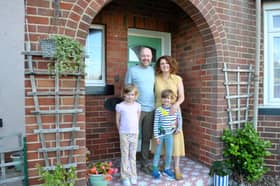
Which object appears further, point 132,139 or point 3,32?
point 3,32

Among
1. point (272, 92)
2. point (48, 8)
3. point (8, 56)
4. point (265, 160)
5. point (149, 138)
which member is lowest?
point (265, 160)

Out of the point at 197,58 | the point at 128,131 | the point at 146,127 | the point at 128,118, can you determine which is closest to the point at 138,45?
the point at 197,58

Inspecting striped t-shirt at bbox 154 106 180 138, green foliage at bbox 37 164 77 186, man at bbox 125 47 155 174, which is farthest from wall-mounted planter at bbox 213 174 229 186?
green foliage at bbox 37 164 77 186

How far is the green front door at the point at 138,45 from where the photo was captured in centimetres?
381

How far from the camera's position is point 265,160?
365cm

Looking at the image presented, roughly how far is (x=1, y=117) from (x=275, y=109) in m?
4.07

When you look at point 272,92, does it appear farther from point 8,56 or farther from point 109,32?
point 8,56

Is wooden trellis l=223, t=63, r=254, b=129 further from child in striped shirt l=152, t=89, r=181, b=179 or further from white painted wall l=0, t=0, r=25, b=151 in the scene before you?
white painted wall l=0, t=0, r=25, b=151

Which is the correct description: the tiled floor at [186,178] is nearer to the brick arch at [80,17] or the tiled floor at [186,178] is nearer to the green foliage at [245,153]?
the green foliage at [245,153]

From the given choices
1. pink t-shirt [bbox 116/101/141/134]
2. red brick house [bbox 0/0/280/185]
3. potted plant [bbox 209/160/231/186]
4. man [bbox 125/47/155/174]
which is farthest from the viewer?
red brick house [bbox 0/0/280/185]

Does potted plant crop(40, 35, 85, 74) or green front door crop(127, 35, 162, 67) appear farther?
green front door crop(127, 35, 162, 67)

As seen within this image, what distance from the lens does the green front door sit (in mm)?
3810

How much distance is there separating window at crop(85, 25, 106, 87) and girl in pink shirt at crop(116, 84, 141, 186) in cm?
103

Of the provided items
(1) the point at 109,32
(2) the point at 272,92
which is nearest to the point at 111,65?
(1) the point at 109,32
